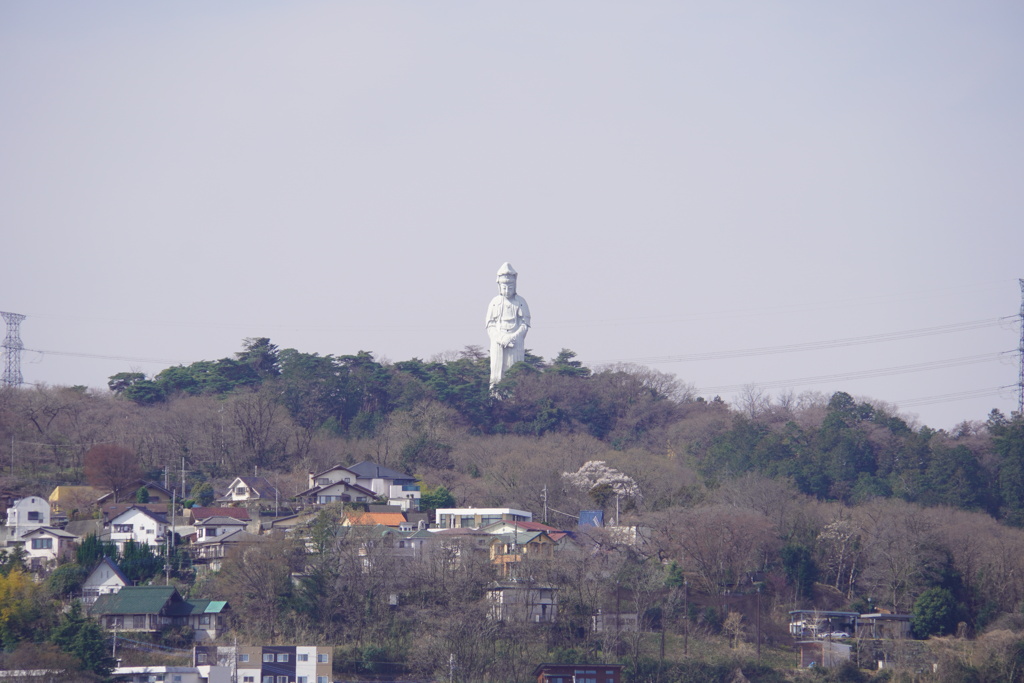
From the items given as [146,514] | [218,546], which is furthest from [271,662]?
[146,514]

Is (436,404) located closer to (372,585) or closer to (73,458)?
(73,458)

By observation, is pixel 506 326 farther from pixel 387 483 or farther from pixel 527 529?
pixel 527 529

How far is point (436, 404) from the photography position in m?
40.6

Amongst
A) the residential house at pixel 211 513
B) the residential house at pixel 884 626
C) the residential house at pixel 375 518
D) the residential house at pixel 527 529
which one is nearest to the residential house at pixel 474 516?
the residential house at pixel 527 529

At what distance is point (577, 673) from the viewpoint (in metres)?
Result: 25.8

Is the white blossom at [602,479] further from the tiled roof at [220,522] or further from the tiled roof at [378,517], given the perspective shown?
the tiled roof at [220,522]

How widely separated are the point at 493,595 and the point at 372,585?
221 centimetres

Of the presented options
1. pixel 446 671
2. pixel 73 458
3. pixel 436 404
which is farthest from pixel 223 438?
pixel 446 671

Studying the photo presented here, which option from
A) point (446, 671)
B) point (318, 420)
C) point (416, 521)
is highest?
point (318, 420)

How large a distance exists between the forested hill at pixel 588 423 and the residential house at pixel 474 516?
333 cm

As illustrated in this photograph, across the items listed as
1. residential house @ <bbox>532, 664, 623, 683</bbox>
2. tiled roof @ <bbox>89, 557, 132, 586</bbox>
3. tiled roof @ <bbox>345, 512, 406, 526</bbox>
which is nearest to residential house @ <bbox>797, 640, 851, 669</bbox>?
residential house @ <bbox>532, 664, 623, 683</bbox>

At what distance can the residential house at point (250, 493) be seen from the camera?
33.9 meters

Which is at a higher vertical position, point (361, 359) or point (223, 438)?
point (361, 359)

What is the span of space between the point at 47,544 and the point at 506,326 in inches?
666
